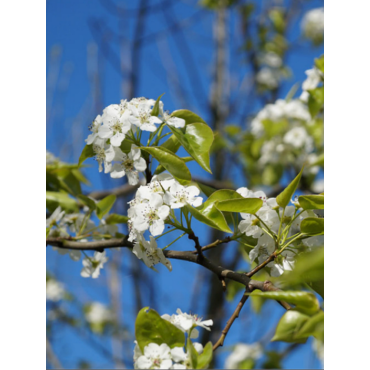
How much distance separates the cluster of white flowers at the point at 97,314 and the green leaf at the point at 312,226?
375cm

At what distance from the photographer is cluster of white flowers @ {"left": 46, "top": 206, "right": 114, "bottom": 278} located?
1177mm

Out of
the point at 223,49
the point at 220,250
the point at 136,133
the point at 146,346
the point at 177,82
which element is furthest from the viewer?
the point at 177,82

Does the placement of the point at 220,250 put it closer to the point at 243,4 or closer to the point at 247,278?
the point at 243,4

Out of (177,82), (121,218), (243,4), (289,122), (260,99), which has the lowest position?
(121,218)

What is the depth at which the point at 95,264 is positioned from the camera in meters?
1.21

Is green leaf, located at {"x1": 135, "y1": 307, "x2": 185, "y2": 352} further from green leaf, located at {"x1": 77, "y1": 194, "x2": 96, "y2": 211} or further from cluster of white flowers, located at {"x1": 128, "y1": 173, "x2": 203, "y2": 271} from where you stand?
green leaf, located at {"x1": 77, "y1": 194, "x2": 96, "y2": 211}

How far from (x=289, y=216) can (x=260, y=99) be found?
2.97 meters

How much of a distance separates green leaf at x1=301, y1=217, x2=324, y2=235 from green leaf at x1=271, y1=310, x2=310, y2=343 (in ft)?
0.61

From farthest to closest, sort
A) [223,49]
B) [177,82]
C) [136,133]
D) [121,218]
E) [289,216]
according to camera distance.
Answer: [177,82] → [223,49] → [121,218] → [136,133] → [289,216]

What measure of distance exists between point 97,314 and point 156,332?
3802 millimetres

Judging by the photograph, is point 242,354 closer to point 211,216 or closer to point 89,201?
point 89,201

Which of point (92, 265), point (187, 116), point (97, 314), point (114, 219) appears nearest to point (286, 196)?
point (187, 116)

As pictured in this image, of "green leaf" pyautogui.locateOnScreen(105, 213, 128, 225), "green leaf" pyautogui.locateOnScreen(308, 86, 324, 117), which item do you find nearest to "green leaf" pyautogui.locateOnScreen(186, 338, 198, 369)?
"green leaf" pyautogui.locateOnScreen(105, 213, 128, 225)

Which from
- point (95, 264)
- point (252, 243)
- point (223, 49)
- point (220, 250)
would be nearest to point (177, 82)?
point (223, 49)
